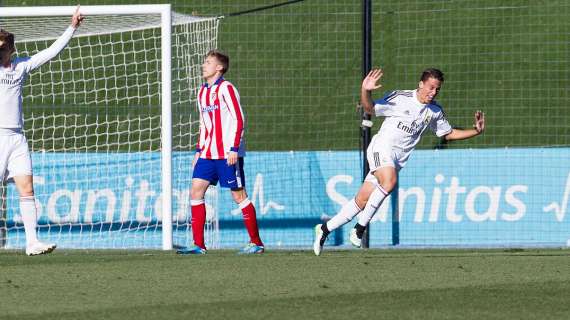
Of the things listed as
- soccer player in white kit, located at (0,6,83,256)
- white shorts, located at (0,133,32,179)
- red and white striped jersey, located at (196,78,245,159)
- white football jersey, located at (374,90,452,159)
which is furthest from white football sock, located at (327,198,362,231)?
white shorts, located at (0,133,32,179)

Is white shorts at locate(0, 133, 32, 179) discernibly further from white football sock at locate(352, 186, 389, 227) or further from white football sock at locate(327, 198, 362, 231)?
white football sock at locate(352, 186, 389, 227)

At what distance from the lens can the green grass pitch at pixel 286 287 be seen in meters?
6.22

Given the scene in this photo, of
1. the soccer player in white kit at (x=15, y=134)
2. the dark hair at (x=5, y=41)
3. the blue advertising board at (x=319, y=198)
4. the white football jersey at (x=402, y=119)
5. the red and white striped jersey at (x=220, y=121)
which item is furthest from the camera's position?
the blue advertising board at (x=319, y=198)

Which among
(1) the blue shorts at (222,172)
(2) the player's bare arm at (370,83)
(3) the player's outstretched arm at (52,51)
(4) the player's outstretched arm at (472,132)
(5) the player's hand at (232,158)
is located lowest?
(1) the blue shorts at (222,172)

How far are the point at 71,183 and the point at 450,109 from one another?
7.69 m

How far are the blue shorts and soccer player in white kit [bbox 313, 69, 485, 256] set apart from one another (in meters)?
0.83

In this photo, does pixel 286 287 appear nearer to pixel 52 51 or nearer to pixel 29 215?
pixel 29 215

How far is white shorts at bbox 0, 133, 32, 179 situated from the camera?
373 inches

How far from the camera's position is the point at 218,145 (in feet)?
34.3

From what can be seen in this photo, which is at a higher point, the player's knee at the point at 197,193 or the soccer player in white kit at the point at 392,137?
the soccer player in white kit at the point at 392,137

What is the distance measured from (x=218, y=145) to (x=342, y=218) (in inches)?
51.6

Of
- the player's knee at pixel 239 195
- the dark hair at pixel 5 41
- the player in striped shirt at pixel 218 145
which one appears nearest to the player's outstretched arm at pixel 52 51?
the dark hair at pixel 5 41

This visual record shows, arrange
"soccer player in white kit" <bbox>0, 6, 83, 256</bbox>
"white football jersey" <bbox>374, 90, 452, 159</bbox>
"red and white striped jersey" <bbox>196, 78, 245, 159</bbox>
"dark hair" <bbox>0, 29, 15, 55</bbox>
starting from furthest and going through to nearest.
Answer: "red and white striped jersey" <bbox>196, 78, 245, 159</bbox>
"white football jersey" <bbox>374, 90, 452, 159</bbox>
"soccer player in white kit" <bbox>0, 6, 83, 256</bbox>
"dark hair" <bbox>0, 29, 15, 55</bbox>

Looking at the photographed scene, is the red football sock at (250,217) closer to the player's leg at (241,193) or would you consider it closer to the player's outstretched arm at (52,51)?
the player's leg at (241,193)
